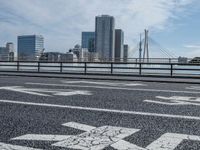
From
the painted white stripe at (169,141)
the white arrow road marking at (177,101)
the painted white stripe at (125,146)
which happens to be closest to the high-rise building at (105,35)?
the white arrow road marking at (177,101)

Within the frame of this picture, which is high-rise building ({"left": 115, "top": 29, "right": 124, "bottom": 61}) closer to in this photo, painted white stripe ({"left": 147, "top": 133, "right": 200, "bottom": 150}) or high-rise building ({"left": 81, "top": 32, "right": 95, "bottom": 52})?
high-rise building ({"left": 81, "top": 32, "right": 95, "bottom": 52})

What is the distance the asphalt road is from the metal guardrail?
17126mm

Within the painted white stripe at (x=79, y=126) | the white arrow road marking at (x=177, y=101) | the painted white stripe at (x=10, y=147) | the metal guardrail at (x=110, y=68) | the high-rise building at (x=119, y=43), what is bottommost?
the painted white stripe at (x=10, y=147)

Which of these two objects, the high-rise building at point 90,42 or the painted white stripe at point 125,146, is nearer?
the painted white stripe at point 125,146

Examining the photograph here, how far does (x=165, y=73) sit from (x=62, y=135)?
2376cm

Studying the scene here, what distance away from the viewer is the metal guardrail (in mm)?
29156

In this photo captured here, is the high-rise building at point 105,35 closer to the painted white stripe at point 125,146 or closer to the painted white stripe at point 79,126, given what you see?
the painted white stripe at point 79,126

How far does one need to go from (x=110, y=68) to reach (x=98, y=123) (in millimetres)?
23751

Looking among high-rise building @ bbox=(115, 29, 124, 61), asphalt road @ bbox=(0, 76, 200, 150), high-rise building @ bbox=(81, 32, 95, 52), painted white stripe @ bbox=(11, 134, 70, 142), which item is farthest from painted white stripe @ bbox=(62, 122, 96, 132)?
high-rise building @ bbox=(81, 32, 95, 52)

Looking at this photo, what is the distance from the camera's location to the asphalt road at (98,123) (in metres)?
5.77

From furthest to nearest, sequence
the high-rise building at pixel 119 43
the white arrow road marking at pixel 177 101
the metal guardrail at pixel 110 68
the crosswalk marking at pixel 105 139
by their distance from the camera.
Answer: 1. the high-rise building at pixel 119 43
2. the metal guardrail at pixel 110 68
3. the white arrow road marking at pixel 177 101
4. the crosswalk marking at pixel 105 139

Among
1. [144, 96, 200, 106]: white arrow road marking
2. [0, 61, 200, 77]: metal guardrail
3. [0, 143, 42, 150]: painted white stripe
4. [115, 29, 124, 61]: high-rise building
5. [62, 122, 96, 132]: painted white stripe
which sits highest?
[115, 29, 124, 61]: high-rise building

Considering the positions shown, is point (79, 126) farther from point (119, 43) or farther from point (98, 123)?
point (119, 43)

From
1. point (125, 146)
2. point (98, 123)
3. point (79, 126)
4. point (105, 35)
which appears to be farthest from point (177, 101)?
point (105, 35)
